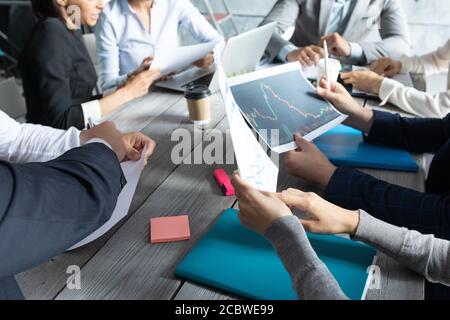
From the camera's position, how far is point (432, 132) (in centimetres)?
105

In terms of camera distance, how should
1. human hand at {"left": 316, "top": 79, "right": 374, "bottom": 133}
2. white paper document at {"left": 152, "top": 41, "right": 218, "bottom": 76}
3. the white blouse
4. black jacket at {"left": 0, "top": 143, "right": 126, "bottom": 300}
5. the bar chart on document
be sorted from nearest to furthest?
black jacket at {"left": 0, "top": 143, "right": 126, "bottom": 300} < the bar chart on document < human hand at {"left": 316, "top": 79, "right": 374, "bottom": 133} < the white blouse < white paper document at {"left": 152, "top": 41, "right": 218, "bottom": 76}

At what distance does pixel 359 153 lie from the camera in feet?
3.29

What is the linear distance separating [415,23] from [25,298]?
11.4 ft

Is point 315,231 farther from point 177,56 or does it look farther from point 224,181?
point 177,56

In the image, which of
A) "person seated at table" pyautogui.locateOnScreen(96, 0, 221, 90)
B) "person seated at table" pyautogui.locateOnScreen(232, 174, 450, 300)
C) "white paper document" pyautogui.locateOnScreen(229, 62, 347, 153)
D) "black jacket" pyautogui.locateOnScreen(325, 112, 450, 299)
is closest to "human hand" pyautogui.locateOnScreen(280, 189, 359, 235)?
"person seated at table" pyautogui.locateOnScreen(232, 174, 450, 300)

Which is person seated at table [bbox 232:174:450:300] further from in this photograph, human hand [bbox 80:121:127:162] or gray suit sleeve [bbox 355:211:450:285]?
human hand [bbox 80:121:127:162]

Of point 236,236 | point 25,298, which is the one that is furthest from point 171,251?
point 25,298

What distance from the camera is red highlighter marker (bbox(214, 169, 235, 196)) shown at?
855mm

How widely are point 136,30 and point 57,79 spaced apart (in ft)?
2.57

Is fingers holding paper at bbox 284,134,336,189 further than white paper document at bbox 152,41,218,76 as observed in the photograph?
No

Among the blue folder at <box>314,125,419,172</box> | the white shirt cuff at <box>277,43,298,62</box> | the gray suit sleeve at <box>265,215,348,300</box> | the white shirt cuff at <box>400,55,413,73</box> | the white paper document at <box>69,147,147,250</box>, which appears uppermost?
the gray suit sleeve at <box>265,215,348,300</box>

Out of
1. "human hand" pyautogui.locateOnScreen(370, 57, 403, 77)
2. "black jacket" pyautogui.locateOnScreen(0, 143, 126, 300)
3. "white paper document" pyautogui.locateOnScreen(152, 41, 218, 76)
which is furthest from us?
"human hand" pyautogui.locateOnScreen(370, 57, 403, 77)

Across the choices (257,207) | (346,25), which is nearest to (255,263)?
(257,207)

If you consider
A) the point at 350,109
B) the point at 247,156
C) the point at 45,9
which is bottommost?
the point at 350,109
